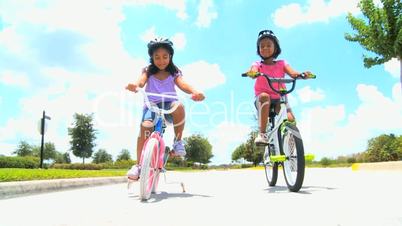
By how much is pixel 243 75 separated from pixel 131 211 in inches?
119

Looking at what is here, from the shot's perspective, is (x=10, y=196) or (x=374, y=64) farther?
(x=374, y=64)

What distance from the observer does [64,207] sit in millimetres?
4473

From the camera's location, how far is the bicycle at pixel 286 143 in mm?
5555

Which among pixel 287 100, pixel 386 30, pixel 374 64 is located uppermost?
pixel 386 30

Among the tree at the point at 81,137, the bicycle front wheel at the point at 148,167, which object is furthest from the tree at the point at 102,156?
the bicycle front wheel at the point at 148,167

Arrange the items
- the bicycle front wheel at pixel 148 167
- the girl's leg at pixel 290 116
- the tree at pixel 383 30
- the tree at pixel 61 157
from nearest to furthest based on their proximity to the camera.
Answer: the bicycle front wheel at pixel 148 167
the girl's leg at pixel 290 116
the tree at pixel 383 30
the tree at pixel 61 157

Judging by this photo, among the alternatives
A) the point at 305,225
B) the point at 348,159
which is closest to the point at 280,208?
the point at 305,225

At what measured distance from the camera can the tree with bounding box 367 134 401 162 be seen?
94.8 feet

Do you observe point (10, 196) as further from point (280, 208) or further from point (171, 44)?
point (280, 208)

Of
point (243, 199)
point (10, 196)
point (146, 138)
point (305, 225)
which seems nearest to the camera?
point (305, 225)

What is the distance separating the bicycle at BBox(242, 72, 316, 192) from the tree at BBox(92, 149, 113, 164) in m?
85.6

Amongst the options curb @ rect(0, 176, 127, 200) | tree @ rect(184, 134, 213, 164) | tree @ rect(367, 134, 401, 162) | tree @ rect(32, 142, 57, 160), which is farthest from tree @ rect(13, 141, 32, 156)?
curb @ rect(0, 176, 127, 200)

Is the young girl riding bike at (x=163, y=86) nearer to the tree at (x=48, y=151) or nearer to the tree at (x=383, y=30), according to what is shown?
the tree at (x=383, y=30)

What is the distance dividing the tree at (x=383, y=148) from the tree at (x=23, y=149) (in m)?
62.0
